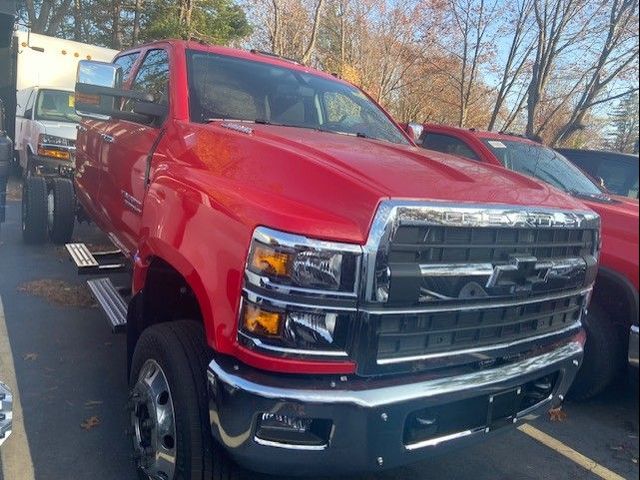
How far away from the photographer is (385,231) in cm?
213

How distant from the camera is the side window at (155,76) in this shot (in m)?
3.90

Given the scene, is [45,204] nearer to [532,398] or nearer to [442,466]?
[442,466]

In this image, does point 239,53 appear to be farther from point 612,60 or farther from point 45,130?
point 45,130

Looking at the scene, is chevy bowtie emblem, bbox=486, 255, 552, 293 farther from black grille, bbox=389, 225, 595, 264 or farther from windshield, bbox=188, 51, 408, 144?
windshield, bbox=188, 51, 408, 144

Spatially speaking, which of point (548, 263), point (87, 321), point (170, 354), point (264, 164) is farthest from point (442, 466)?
point (87, 321)

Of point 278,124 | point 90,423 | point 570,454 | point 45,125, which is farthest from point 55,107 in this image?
point 570,454

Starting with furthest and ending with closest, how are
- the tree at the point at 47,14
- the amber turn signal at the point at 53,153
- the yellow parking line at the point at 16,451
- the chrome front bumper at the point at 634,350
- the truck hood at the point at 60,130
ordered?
1. the tree at the point at 47,14
2. the truck hood at the point at 60,130
3. the amber turn signal at the point at 53,153
4. the yellow parking line at the point at 16,451
5. the chrome front bumper at the point at 634,350

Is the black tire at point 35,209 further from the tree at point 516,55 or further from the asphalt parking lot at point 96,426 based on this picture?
the tree at point 516,55

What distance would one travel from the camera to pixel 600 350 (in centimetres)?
427

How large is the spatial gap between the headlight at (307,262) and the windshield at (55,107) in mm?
10918

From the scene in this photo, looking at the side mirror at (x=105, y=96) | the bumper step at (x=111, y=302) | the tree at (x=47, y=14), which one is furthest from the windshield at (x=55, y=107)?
the tree at (x=47, y=14)

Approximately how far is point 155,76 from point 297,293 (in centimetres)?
274

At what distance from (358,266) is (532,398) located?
128cm

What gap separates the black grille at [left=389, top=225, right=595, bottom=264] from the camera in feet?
7.22
